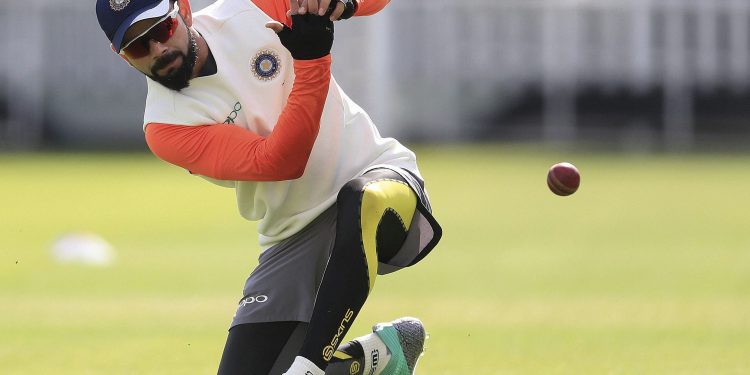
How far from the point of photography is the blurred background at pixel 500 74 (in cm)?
3406

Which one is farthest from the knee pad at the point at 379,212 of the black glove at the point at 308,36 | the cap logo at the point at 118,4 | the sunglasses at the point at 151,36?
the cap logo at the point at 118,4

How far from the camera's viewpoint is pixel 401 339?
6293 millimetres

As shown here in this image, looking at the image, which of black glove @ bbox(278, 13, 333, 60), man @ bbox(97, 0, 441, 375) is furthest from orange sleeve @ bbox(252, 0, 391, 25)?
black glove @ bbox(278, 13, 333, 60)

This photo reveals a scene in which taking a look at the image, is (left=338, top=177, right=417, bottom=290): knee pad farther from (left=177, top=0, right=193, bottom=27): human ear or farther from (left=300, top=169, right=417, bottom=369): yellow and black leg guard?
(left=177, top=0, right=193, bottom=27): human ear

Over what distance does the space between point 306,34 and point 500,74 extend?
1181 inches

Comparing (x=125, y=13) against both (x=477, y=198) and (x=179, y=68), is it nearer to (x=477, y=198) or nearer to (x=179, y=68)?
(x=179, y=68)

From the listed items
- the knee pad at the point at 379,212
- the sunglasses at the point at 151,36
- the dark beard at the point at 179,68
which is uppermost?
the sunglasses at the point at 151,36

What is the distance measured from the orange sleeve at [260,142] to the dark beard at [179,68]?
175 millimetres

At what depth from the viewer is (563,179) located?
6.07 meters

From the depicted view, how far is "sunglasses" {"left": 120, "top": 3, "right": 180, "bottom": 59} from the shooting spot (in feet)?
17.5

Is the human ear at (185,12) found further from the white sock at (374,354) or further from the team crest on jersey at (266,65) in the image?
the white sock at (374,354)

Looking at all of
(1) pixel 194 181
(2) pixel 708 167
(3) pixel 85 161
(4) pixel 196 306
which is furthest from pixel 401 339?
(3) pixel 85 161

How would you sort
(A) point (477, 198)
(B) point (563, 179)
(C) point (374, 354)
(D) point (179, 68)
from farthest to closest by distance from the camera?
(A) point (477, 198)
(C) point (374, 354)
(B) point (563, 179)
(D) point (179, 68)

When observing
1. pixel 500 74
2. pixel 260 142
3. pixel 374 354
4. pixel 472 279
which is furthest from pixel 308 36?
pixel 500 74
